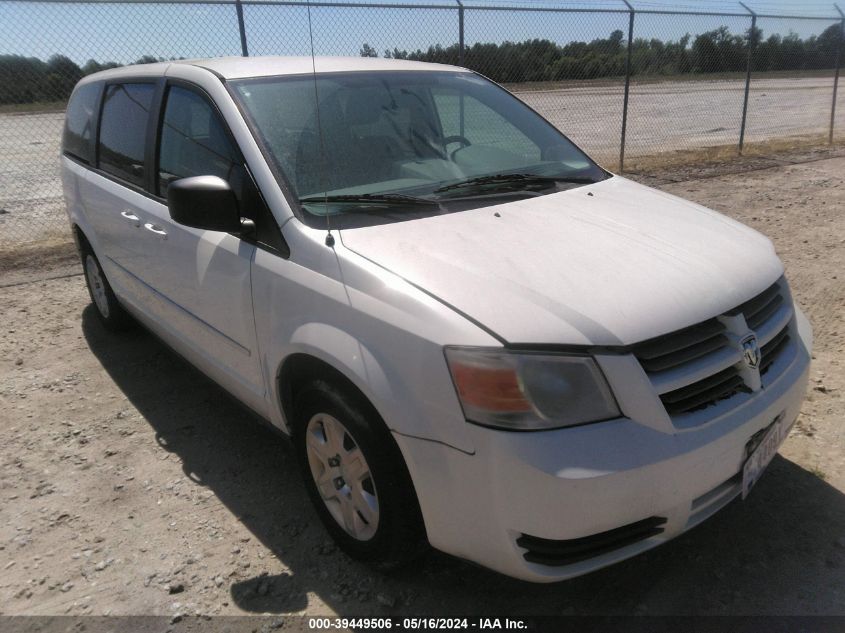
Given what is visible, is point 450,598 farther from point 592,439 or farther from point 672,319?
point 672,319

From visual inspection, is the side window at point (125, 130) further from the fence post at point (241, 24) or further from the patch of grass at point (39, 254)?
the fence post at point (241, 24)

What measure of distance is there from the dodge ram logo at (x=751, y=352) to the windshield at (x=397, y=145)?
113cm

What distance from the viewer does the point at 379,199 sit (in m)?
2.69

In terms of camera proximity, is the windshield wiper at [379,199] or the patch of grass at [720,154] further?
the patch of grass at [720,154]

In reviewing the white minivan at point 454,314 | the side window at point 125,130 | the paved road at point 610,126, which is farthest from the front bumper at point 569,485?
the paved road at point 610,126

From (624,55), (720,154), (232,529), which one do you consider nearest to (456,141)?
(232,529)

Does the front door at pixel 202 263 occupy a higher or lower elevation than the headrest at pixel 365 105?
lower

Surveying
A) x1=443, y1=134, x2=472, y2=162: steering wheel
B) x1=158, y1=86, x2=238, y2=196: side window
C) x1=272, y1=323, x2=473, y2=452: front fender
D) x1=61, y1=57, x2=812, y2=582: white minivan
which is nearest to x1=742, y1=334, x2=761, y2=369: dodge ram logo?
x1=61, y1=57, x2=812, y2=582: white minivan

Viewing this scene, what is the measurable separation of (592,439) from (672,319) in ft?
1.52

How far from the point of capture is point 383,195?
2727mm

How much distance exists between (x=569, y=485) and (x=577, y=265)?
0.75 m

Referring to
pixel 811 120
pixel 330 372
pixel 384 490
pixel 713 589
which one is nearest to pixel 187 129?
pixel 330 372

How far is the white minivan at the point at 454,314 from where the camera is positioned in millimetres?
1921

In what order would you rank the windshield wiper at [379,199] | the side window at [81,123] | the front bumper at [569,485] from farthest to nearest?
the side window at [81,123]
the windshield wiper at [379,199]
the front bumper at [569,485]
